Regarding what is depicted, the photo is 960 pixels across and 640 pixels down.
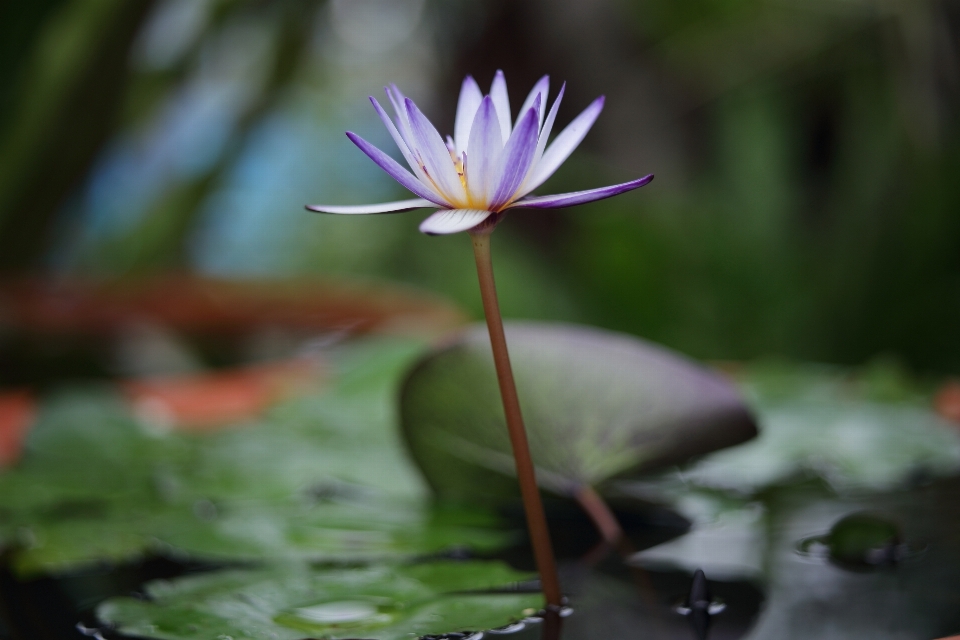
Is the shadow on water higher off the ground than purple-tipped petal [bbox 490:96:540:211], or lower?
lower

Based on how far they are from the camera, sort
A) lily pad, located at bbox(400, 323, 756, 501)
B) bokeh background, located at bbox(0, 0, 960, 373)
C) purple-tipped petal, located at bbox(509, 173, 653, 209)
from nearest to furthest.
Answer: purple-tipped petal, located at bbox(509, 173, 653, 209) → lily pad, located at bbox(400, 323, 756, 501) → bokeh background, located at bbox(0, 0, 960, 373)

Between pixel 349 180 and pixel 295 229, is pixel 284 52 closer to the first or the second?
pixel 295 229

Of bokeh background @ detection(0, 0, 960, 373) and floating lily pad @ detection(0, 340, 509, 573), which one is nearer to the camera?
floating lily pad @ detection(0, 340, 509, 573)

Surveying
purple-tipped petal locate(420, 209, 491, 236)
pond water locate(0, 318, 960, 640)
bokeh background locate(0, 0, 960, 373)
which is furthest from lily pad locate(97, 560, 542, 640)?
bokeh background locate(0, 0, 960, 373)

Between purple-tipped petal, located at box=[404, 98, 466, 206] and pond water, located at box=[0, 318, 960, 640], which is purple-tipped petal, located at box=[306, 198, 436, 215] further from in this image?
pond water, located at box=[0, 318, 960, 640]

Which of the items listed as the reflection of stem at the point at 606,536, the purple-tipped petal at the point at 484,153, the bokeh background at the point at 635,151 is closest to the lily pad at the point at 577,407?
the reflection of stem at the point at 606,536

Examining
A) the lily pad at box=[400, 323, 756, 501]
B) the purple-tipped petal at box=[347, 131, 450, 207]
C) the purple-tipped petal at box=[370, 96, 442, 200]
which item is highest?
the purple-tipped petal at box=[370, 96, 442, 200]

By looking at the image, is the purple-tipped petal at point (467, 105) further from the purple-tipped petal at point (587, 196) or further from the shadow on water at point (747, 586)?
the shadow on water at point (747, 586)
